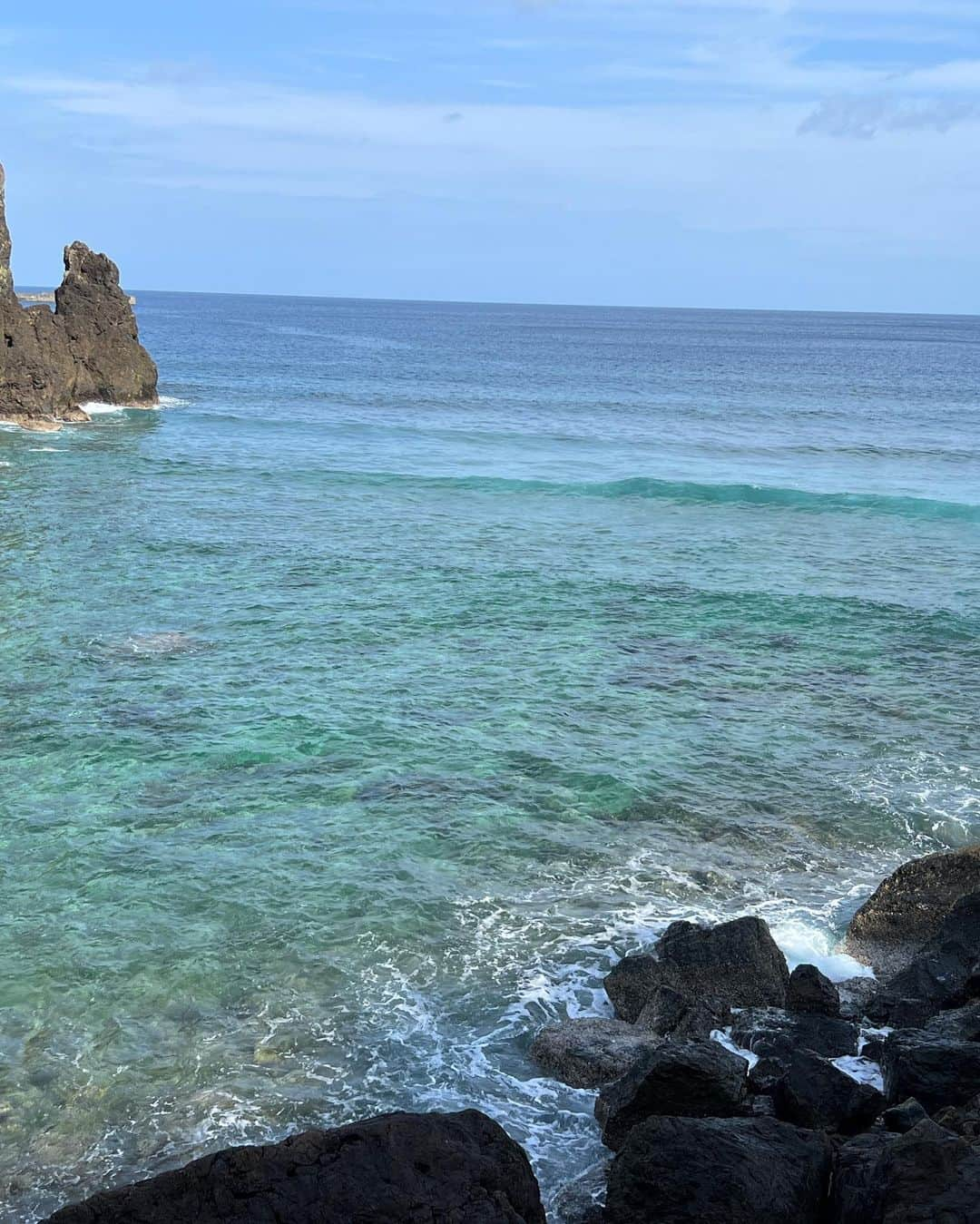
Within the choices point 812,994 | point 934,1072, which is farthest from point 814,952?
point 934,1072

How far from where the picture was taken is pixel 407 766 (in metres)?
20.8

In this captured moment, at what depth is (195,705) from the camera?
74.9 feet

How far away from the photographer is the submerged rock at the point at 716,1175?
9.37m

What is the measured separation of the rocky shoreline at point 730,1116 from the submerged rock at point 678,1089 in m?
0.02

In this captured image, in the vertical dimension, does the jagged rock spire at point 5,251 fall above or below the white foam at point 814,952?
above

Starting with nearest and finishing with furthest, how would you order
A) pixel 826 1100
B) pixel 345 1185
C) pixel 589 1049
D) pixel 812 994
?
pixel 345 1185 < pixel 826 1100 < pixel 589 1049 < pixel 812 994

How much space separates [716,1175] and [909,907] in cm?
749

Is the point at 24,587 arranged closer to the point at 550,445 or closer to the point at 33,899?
the point at 33,899

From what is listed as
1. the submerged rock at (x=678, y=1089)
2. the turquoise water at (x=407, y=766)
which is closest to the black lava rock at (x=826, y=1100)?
the submerged rock at (x=678, y=1089)

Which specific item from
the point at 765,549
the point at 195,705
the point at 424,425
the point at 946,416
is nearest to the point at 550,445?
the point at 424,425

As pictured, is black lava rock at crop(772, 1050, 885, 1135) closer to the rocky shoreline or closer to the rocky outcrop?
the rocky shoreline

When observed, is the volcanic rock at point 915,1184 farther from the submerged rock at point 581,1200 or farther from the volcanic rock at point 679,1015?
the volcanic rock at point 679,1015

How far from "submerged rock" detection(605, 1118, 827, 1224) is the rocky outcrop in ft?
2.81

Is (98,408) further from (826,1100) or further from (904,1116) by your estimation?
(904,1116)
